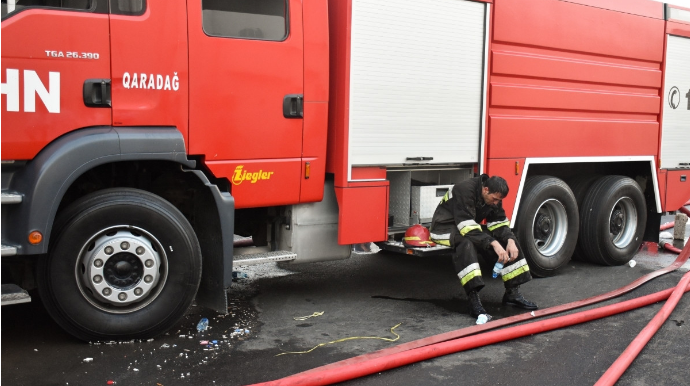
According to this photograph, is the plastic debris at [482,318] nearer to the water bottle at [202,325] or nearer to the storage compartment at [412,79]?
the storage compartment at [412,79]

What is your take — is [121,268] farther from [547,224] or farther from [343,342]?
[547,224]

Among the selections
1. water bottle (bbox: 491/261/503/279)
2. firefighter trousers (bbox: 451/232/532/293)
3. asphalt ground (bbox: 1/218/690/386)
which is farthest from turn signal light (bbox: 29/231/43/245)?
water bottle (bbox: 491/261/503/279)

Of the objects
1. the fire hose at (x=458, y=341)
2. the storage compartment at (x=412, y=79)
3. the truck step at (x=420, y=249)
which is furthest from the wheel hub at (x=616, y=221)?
the truck step at (x=420, y=249)

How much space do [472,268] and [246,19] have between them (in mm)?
2583

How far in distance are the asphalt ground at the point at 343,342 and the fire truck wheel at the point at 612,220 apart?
34.2 inches

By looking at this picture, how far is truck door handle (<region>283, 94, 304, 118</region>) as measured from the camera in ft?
18.0

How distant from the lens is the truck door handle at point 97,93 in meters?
4.62

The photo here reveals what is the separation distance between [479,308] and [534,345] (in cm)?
76

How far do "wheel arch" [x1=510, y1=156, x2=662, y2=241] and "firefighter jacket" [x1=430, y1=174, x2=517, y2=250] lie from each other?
1294 mm

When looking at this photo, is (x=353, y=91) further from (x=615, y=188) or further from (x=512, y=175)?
(x=615, y=188)

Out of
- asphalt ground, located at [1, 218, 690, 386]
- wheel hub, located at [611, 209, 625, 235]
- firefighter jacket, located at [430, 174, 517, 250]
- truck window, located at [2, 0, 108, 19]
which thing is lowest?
asphalt ground, located at [1, 218, 690, 386]

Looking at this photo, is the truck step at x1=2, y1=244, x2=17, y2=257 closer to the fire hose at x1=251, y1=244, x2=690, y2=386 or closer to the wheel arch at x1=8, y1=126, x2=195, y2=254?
the wheel arch at x1=8, y1=126, x2=195, y2=254

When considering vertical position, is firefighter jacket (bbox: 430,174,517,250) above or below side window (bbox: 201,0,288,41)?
below

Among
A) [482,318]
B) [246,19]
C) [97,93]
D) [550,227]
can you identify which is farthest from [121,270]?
[550,227]
